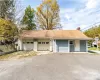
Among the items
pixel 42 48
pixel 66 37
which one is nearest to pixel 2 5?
pixel 42 48

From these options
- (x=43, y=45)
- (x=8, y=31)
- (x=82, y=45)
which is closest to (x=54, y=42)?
(x=43, y=45)

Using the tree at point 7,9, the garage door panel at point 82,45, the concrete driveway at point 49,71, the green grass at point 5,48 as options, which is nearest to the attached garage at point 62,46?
the garage door panel at point 82,45

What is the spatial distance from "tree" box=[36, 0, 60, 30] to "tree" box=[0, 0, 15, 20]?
10.5 metres

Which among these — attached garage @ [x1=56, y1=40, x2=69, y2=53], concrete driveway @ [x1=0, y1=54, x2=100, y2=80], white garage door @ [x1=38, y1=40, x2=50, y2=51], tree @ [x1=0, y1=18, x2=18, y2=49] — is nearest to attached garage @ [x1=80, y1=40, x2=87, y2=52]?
attached garage @ [x1=56, y1=40, x2=69, y2=53]

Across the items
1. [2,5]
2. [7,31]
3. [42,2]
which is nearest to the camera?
[7,31]

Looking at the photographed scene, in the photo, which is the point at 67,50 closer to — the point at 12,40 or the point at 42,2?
the point at 12,40

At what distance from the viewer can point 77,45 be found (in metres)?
25.2

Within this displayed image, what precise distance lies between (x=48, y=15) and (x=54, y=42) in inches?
574

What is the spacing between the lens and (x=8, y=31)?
23938 mm

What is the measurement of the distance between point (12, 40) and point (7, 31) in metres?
3.08

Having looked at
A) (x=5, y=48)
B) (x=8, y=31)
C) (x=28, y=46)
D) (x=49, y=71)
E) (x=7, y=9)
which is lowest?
(x=49, y=71)

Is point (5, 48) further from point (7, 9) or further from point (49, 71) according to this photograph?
point (49, 71)

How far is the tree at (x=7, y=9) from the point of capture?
2675 centimetres

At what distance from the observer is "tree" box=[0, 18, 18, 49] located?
865 inches
